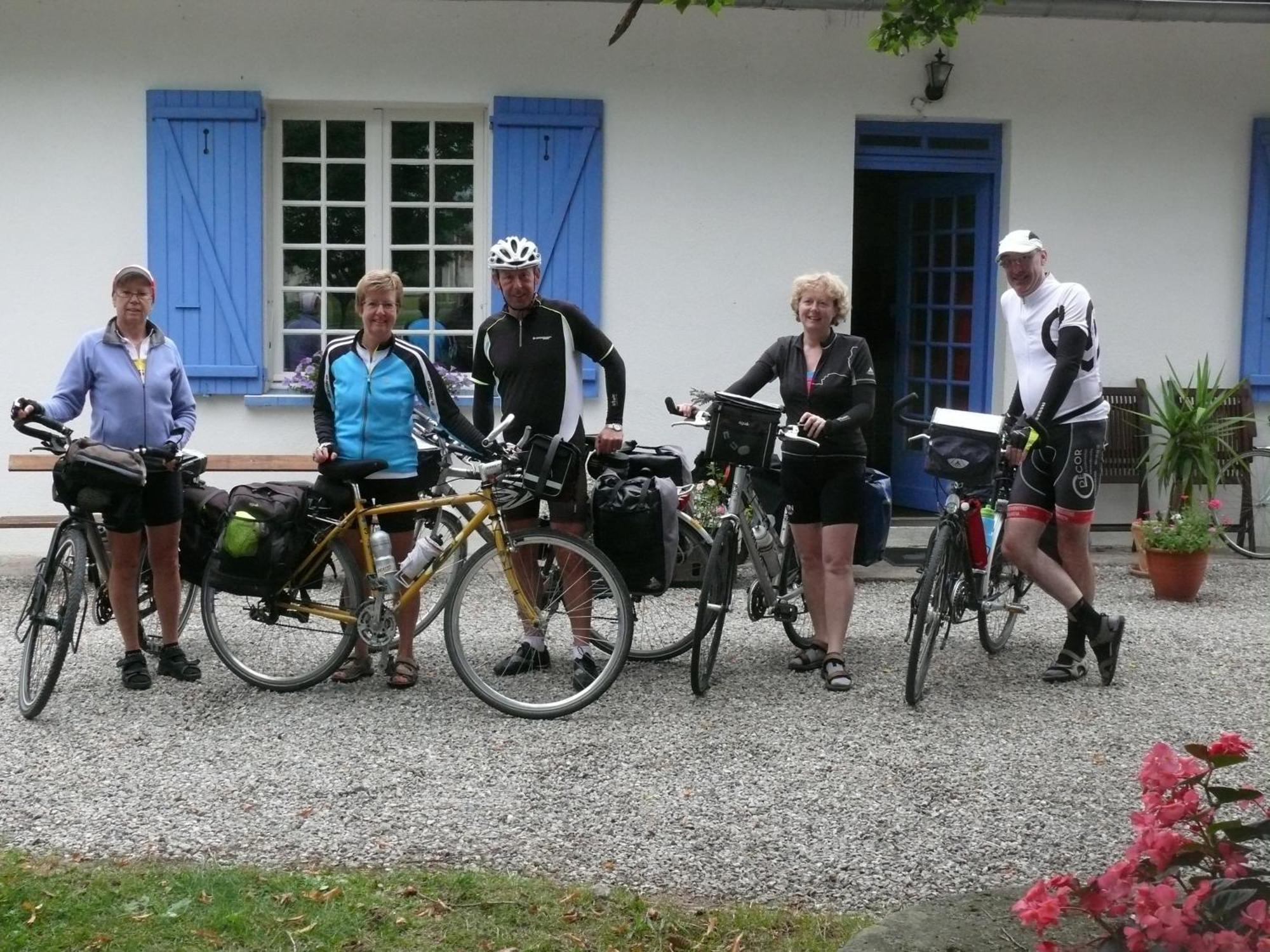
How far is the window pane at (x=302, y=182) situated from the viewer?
969cm

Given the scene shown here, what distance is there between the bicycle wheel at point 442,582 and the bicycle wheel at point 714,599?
3.04 ft

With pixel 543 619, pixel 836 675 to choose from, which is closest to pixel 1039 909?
pixel 543 619

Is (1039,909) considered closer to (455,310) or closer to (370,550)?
(370,550)

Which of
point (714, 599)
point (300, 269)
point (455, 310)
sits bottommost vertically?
point (714, 599)

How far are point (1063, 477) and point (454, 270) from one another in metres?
4.68

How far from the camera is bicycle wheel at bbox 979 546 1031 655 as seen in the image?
265 inches

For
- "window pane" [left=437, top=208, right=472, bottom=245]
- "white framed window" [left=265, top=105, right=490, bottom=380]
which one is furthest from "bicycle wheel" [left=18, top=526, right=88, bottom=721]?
"window pane" [left=437, top=208, right=472, bottom=245]

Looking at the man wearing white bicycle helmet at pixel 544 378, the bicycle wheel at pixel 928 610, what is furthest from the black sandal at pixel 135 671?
the bicycle wheel at pixel 928 610

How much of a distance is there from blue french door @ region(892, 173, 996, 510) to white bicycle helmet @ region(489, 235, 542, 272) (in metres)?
4.99

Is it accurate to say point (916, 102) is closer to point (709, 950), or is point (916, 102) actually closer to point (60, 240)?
point (60, 240)

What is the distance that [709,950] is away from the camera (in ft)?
12.4

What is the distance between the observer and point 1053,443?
639cm

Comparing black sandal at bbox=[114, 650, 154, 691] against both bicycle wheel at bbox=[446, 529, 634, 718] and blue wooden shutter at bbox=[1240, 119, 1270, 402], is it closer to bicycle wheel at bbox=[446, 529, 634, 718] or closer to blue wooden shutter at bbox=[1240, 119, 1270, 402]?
Answer: bicycle wheel at bbox=[446, 529, 634, 718]

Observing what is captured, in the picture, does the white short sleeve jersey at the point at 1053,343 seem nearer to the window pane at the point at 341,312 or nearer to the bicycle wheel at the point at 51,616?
the bicycle wheel at the point at 51,616
